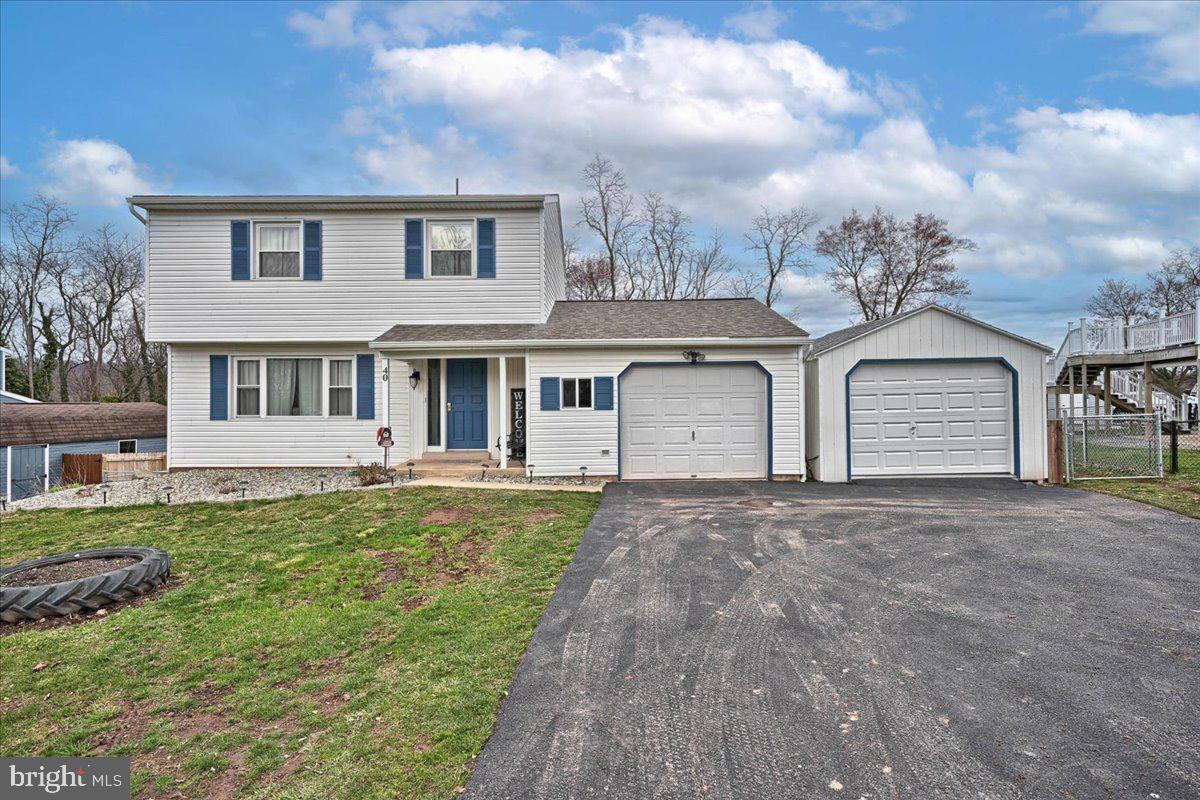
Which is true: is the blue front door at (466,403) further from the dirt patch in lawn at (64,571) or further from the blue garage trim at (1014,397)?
the blue garage trim at (1014,397)

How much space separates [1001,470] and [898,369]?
2.84 metres

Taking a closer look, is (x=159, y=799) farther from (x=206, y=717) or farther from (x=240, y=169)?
(x=240, y=169)

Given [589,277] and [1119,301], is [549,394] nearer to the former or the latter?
[589,277]

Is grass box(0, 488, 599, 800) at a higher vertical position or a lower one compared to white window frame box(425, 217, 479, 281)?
lower

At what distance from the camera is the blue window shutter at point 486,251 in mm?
12844

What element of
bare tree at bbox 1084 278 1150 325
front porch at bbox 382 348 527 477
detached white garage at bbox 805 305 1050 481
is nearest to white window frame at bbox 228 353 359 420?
front porch at bbox 382 348 527 477

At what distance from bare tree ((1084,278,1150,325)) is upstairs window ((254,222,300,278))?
43.7 m

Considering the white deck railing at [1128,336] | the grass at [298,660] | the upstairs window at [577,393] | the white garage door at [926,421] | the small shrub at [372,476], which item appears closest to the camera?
the grass at [298,660]

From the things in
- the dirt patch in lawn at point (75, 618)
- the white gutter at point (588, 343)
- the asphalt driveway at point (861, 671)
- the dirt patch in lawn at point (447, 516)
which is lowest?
the dirt patch in lawn at point (75, 618)

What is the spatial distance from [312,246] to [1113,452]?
20.1 meters

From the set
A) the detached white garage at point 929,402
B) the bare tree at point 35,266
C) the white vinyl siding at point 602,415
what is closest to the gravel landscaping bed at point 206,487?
the white vinyl siding at point 602,415

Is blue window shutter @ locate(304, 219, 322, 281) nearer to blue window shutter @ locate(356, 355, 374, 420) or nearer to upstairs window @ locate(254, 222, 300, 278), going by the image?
upstairs window @ locate(254, 222, 300, 278)

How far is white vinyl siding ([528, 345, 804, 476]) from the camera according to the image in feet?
38.8

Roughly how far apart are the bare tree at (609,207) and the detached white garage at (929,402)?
656 inches
